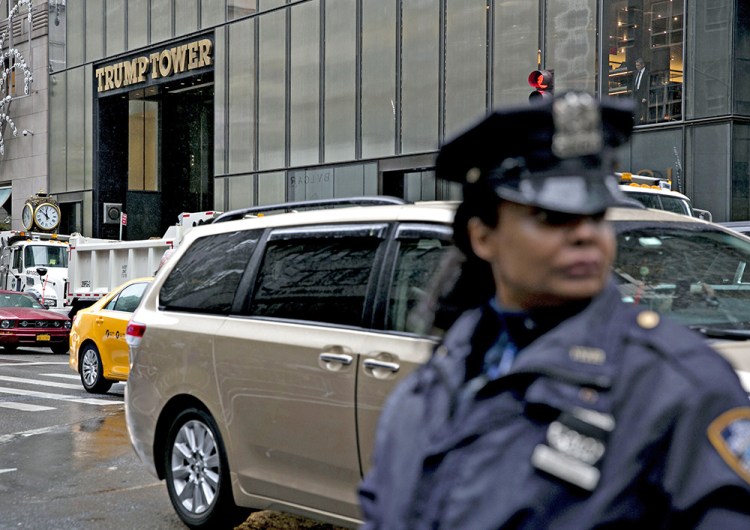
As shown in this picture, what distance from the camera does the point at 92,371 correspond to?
14352mm

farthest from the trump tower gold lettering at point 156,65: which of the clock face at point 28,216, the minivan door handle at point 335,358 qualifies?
the minivan door handle at point 335,358

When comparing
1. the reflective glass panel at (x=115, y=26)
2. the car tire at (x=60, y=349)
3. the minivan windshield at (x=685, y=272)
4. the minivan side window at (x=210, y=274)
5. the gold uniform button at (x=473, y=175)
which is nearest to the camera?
the gold uniform button at (x=473, y=175)

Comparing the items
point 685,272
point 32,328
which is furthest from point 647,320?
point 32,328

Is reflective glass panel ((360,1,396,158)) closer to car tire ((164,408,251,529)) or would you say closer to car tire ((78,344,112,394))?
car tire ((78,344,112,394))

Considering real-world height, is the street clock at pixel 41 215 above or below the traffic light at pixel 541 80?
below

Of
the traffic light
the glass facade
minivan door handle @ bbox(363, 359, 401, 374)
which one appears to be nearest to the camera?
minivan door handle @ bbox(363, 359, 401, 374)

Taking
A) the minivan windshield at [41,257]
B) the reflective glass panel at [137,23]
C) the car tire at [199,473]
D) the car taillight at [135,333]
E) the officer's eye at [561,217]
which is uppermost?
the reflective glass panel at [137,23]

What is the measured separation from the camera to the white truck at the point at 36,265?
2717cm

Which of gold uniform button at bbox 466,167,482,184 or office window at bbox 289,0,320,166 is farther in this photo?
office window at bbox 289,0,320,166

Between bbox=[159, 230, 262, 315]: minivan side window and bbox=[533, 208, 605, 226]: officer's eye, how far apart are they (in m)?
4.47

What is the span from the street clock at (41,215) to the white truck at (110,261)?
10.9 metres

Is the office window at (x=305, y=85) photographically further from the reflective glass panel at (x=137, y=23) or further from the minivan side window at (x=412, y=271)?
the minivan side window at (x=412, y=271)

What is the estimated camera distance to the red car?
2162cm

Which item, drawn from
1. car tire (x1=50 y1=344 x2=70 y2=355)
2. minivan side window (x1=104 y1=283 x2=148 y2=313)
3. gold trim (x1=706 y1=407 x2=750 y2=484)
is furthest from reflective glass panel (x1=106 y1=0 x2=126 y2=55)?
gold trim (x1=706 y1=407 x2=750 y2=484)
